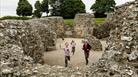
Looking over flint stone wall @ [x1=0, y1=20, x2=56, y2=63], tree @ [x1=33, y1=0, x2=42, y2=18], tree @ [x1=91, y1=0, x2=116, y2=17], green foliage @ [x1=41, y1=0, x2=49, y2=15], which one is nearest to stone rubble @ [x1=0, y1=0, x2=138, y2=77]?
flint stone wall @ [x1=0, y1=20, x2=56, y2=63]

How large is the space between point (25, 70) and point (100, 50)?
18.2m

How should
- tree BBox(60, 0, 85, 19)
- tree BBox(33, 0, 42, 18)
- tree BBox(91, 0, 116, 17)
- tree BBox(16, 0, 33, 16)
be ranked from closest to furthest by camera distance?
tree BBox(60, 0, 85, 19)
tree BBox(16, 0, 33, 16)
tree BBox(91, 0, 116, 17)
tree BBox(33, 0, 42, 18)

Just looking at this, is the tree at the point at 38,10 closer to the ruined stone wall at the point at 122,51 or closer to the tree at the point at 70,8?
the tree at the point at 70,8

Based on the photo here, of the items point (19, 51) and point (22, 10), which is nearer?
point (19, 51)

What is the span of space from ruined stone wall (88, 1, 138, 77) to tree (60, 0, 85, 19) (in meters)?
52.6

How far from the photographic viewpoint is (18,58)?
921 centimetres

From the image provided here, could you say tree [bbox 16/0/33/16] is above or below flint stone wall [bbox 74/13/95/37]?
above

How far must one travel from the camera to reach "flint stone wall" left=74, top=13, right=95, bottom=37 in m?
37.9

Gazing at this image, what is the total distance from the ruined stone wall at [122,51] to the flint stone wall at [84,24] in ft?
95.0

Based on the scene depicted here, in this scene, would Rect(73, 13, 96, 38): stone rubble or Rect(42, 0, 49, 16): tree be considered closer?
Rect(73, 13, 96, 38): stone rubble

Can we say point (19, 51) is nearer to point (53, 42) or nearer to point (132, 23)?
point (132, 23)

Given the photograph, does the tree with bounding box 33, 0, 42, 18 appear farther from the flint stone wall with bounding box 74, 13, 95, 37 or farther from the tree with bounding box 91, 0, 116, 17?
the flint stone wall with bounding box 74, 13, 95, 37

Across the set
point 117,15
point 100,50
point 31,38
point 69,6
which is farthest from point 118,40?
point 69,6

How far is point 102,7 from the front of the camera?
64250 mm
